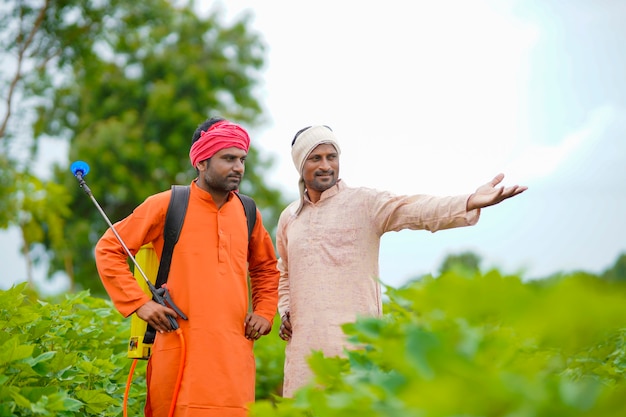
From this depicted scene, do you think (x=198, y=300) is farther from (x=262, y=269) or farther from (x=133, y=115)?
(x=133, y=115)

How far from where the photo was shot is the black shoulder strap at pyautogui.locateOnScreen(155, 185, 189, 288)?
172 inches

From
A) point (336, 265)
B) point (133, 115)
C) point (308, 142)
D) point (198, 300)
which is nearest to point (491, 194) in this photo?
point (336, 265)

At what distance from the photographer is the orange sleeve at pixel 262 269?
15.4 feet

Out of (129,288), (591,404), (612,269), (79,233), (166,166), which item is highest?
(166,166)

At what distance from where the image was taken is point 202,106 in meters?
25.8

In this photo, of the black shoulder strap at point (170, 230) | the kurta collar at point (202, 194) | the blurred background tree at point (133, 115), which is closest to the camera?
A: the black shoulder strap at point (170, 230)

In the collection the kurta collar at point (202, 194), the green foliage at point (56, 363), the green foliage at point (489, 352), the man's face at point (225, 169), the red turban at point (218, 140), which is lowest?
the green foliage at point (489, 352)

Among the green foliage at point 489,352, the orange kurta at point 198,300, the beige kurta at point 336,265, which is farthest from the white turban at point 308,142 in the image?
the green foliage at point 489,352

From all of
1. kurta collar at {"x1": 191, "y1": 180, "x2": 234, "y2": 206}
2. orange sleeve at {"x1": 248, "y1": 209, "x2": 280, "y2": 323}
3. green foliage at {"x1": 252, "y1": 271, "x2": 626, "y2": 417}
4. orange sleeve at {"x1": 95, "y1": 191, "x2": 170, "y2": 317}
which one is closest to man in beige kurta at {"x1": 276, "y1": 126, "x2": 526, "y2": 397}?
orange sleeve at {"x1": 248, "y1": 209, "x2": 280, "y2": 323}

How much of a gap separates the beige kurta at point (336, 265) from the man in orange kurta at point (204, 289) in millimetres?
269

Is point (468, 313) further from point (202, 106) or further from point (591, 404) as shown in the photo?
point (202, 106)

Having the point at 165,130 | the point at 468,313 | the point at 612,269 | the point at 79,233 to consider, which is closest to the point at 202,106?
the point at 165,130

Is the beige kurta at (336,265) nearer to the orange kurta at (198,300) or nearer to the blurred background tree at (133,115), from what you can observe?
the orange kurta at (198,300)

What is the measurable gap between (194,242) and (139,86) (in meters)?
22.8
